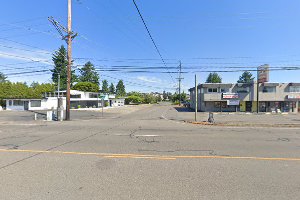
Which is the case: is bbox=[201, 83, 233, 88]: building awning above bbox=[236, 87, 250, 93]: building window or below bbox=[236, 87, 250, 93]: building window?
above

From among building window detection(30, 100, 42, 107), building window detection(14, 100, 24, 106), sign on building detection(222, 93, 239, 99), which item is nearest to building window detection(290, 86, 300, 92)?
sign on building detection(222, 93, 239, 99)

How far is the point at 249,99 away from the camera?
121ft

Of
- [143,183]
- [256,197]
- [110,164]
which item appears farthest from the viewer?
[110,164]

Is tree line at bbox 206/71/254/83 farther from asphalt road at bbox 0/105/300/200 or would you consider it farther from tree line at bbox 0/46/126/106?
asphalt road at bbox 0/105/300/200

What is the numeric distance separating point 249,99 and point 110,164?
36889 mm

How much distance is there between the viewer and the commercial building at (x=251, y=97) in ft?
120

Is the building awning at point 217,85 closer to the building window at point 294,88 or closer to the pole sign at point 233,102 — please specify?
the pole sign at point 233,102

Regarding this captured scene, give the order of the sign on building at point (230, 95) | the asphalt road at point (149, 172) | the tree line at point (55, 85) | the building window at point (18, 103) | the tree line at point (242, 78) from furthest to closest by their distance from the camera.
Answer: the tree line at point (242, 78)
the tree line at point (55, 85)
the building window at point (18, 103)
the sign on building at point (230, 95)
the asphalt road at point (149, 172)

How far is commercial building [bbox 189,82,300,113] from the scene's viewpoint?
36.7 m

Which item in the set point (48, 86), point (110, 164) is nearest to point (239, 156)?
point (110, 164)

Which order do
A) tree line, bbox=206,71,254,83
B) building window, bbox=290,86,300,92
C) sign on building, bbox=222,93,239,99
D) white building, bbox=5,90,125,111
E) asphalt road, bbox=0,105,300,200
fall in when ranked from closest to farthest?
asphalt road, bbox=0,105,300,200, building window, bbox=290,86,300,92, sign on building, bbox=222,93,239,99, white building, bbox=5,90,125,111, tree line, bbox=206,71,254,83

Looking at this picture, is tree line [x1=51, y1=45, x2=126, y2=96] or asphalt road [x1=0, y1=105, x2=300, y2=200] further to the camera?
tree line [x1=51, y1=45, x2=126, y2=96]

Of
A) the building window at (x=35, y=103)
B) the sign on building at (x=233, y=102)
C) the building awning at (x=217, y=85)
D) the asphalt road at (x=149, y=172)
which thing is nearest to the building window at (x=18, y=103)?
the building window at (x=35, y=103)

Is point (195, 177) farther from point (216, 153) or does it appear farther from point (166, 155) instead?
point (216, 153)
